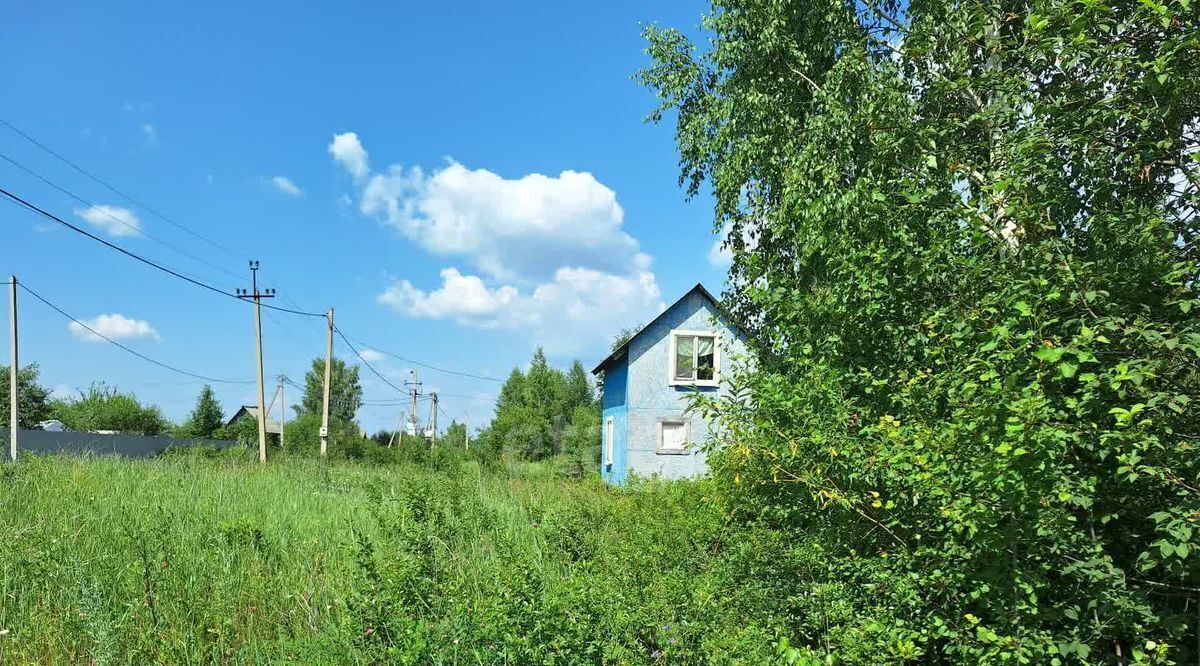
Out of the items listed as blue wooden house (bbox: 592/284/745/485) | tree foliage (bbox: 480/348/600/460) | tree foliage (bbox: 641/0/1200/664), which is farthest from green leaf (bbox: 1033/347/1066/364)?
tree foliage (bbox: 480/348/600/460)

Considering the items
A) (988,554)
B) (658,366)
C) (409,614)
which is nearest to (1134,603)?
(988,554)

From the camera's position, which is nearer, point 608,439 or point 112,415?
point 608,439

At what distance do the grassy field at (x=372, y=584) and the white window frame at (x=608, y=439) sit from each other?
15.9 m

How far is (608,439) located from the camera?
984 inches

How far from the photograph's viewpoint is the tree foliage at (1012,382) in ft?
9.19

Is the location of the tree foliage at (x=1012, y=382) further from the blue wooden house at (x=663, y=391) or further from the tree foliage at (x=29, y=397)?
the tree foliage at (x=29, y=397)

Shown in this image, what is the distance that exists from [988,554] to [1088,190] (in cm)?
186

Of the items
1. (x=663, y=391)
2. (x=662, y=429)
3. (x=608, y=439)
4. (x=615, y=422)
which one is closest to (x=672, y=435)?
(x=662, y=429)

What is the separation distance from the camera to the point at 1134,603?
2.86 metres

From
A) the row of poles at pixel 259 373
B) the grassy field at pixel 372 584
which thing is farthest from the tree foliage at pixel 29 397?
the grassy field at pixel 372 584

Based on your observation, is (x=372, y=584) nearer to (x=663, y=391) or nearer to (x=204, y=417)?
(x=663, y=391)

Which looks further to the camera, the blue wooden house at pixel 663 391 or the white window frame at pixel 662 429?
the white window frame at pixel 662 429

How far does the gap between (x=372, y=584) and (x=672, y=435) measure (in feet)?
61.7

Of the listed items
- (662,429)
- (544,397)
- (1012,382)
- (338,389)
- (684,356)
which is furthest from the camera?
(338,389)
